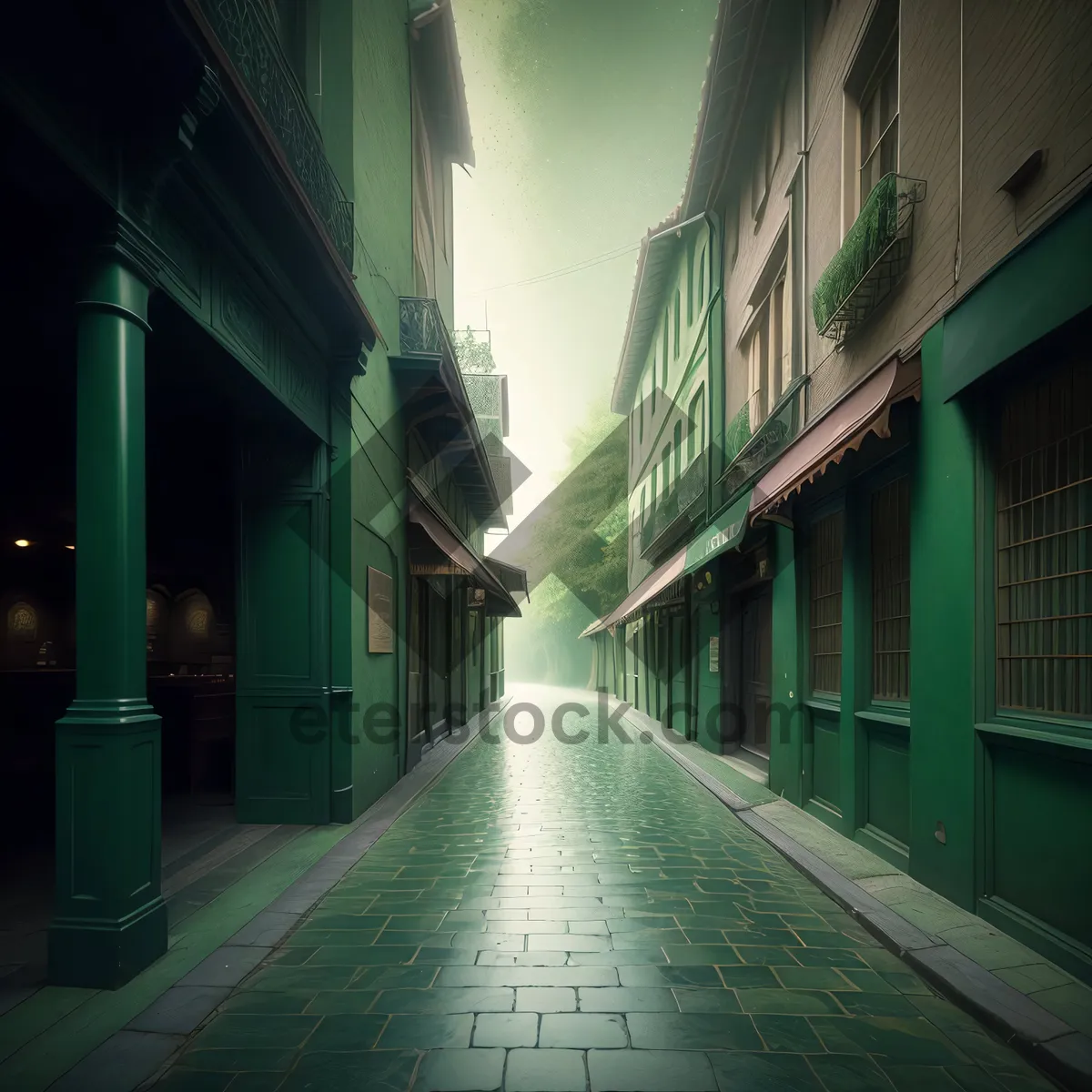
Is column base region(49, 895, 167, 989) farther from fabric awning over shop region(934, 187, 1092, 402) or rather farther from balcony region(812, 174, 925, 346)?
balcony region(812, 174, 925, 346)

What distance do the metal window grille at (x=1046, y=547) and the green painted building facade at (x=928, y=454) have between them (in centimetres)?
2

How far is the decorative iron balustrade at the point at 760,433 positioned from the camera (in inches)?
384

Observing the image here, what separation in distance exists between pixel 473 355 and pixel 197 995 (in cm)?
2273

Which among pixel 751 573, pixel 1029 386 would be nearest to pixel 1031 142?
pixel 1029 386

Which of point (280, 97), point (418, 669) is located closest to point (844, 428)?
point (280, 97)

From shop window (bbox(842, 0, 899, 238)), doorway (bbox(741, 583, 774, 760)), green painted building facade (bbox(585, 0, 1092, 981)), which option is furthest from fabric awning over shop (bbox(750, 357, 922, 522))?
doorway (bbox(741, 583, 774, 760))

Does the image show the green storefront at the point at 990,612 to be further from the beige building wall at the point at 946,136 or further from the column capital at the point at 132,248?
the column capital at the point at 132,248

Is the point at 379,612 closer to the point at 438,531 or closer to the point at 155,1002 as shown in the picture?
the point at 438,531

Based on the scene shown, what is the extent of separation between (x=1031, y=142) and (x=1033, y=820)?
3869 millimetres

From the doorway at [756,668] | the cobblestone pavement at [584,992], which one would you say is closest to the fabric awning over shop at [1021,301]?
the cobblestone pavement at [584,992]

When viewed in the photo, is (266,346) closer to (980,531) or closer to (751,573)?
(980,531)

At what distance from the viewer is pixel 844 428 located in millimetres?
6484

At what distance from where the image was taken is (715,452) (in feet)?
47.5

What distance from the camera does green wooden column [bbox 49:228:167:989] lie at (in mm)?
4094
